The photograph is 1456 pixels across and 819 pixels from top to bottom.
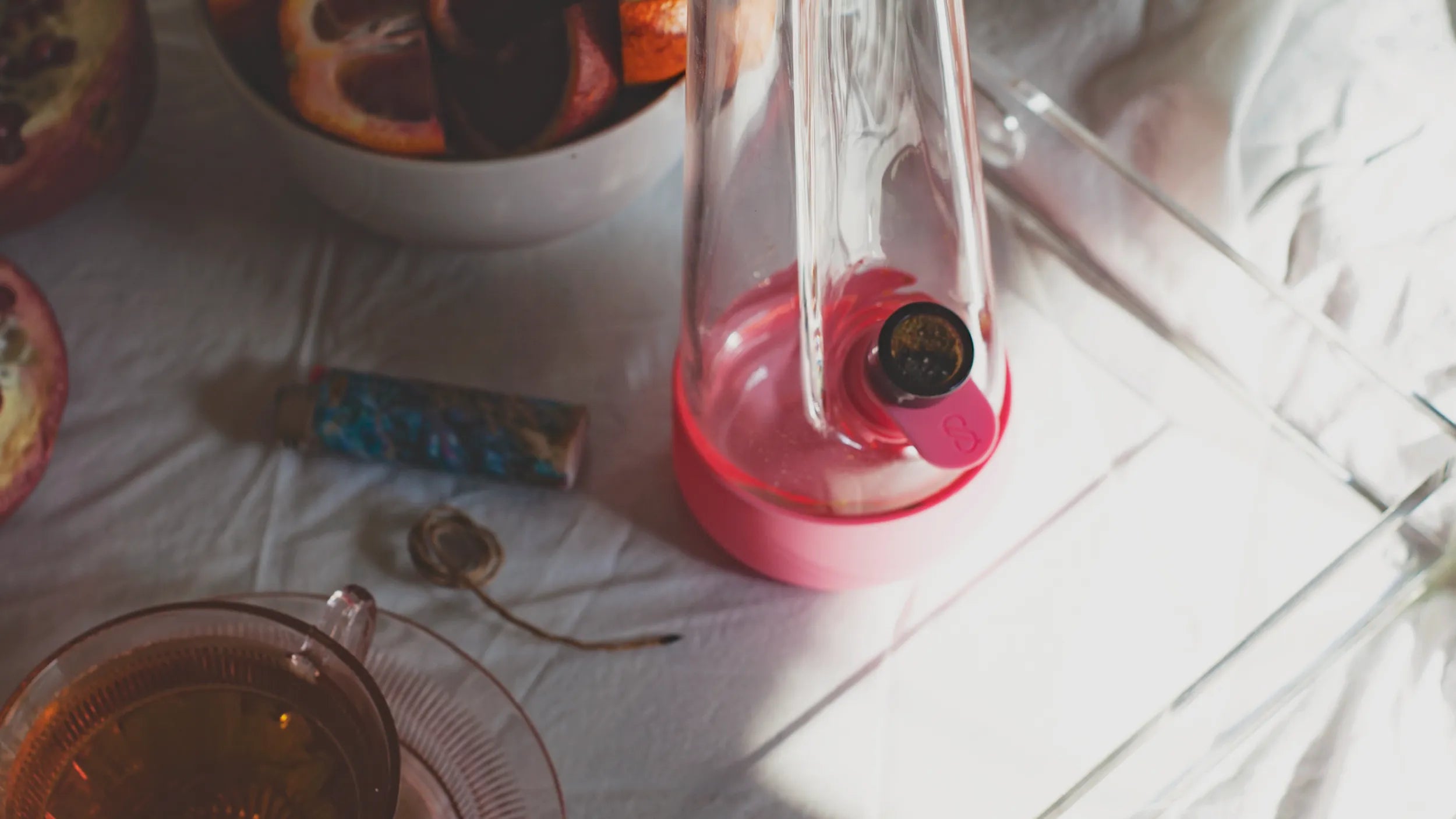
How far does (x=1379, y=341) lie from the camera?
423 millimetres

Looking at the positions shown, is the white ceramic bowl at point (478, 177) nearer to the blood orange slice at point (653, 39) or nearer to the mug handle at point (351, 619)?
the blood orange slice at point (653, 39)

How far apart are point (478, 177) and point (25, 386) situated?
16cm

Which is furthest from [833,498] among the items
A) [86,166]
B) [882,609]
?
[86,166]

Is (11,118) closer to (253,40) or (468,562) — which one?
(253,40)

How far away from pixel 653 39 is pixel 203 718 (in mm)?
231

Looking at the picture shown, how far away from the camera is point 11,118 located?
1.31 ft

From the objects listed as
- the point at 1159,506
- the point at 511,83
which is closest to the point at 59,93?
the point at 511,83

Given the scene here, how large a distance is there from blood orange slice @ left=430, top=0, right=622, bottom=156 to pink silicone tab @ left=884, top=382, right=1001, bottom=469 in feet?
0.47

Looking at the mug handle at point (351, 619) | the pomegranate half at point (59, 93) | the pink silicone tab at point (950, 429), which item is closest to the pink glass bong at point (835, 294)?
the pink silicone tab at point (950, 429)

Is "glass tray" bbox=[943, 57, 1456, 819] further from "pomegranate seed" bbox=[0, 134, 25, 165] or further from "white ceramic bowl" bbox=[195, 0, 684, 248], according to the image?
"pomegranate seed" bbox=[0, 134, 25, 165]

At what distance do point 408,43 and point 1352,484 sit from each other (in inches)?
13.7

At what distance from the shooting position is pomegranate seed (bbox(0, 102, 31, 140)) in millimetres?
399

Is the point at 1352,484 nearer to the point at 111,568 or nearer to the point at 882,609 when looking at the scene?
the point at 882,609

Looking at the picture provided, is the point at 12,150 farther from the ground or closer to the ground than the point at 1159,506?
farther from the ground
